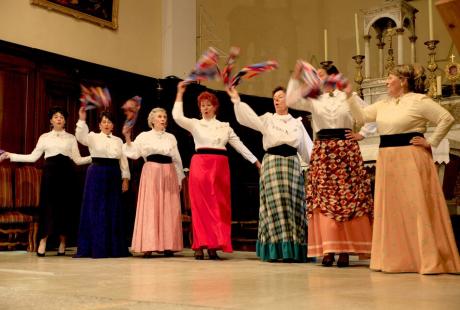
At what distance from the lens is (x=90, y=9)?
8.88m

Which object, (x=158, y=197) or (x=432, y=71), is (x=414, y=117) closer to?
(x=432, y=71)

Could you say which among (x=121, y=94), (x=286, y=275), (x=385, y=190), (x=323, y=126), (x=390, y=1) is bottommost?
(x=286, y=275)

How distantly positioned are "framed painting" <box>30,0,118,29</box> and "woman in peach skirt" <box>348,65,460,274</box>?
17.6 ft

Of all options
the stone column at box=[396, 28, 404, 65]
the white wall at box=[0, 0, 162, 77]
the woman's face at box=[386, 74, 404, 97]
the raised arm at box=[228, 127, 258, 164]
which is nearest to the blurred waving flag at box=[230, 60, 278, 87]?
the raised arm at box=[228, 127, 258, 164]

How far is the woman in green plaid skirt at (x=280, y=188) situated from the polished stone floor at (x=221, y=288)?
1.68 feet

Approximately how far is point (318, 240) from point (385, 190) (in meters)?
0.78

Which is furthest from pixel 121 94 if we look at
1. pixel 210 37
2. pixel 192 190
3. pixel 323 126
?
Result: pixel 323 126

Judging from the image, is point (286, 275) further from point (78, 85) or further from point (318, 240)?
point (78, 85)

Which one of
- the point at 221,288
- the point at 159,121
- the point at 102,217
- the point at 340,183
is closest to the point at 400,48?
the point at 159,121

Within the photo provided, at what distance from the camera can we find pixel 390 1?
7.72 meters

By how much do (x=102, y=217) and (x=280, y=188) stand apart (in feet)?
6.79

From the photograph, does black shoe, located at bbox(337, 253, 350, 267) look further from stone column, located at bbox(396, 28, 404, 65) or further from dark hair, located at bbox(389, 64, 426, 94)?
stone column, located at bbox(396, 28, 404, 65)

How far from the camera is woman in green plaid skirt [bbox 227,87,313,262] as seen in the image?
5461mm

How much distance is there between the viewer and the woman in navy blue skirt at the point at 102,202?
21.3 ft
